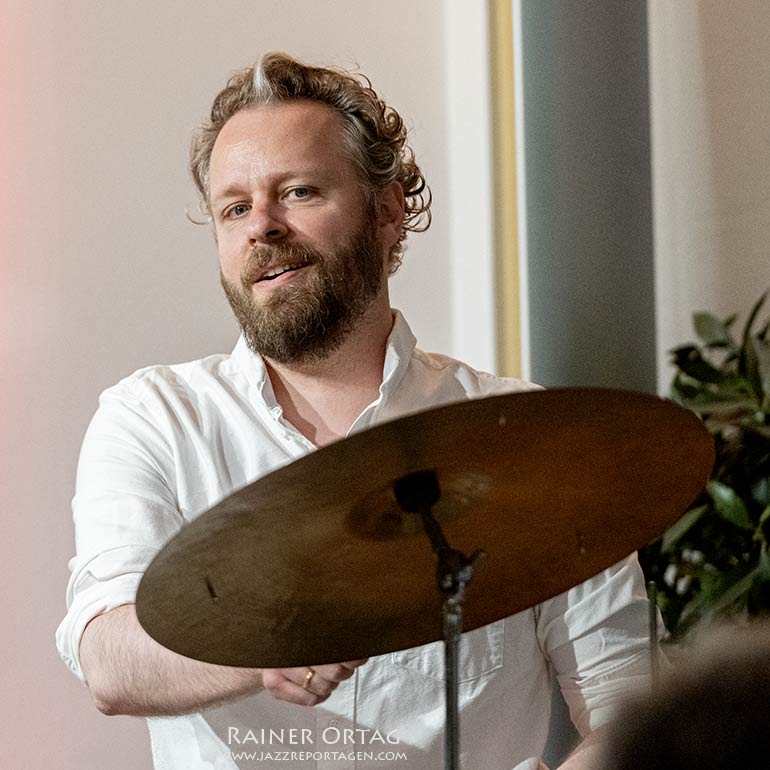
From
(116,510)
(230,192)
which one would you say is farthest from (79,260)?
(116,510)

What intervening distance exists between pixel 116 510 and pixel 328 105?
668 millimetres

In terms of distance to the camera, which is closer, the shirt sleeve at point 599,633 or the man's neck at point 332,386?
the shirt sleeve at point 599,633

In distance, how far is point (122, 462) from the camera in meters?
1.53

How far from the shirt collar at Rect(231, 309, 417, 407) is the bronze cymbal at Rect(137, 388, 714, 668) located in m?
0.63

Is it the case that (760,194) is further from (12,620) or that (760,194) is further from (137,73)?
(12,620)

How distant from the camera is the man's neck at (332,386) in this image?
166cm

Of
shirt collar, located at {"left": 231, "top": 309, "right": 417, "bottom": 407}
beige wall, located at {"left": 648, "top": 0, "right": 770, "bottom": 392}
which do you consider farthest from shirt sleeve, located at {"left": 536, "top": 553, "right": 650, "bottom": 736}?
beige wall, located at {"left": 648, "top": 0, "right": 770, "bottom": 392}

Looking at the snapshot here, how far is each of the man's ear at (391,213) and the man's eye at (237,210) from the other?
24cm

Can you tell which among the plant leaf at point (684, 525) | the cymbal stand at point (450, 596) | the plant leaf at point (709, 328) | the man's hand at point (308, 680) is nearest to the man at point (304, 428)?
the man's hand at point (308, 680)

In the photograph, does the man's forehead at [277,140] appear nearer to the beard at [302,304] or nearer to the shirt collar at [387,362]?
the beard at [302,304]

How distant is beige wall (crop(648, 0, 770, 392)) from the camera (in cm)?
259

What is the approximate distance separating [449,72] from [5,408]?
102cm

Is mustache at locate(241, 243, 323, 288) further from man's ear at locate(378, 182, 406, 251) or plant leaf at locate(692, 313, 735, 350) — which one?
plant leaf at locate(692, 313, 735, 350)

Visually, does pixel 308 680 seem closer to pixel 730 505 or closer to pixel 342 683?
pixel 342 683
